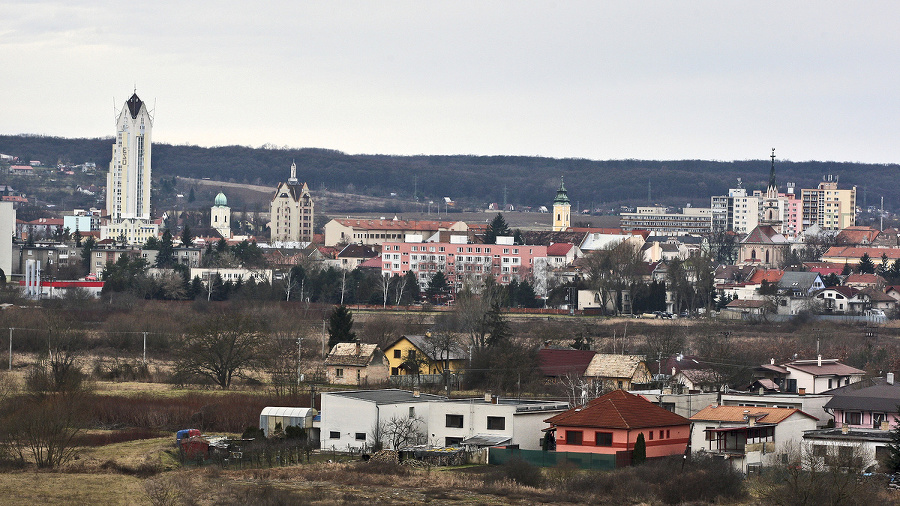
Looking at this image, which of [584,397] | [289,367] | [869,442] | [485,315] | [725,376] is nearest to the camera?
[869,442]

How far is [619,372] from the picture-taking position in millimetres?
49031

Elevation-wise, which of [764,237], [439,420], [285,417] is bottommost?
[285,417]

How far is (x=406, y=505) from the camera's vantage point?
2911 centimetres

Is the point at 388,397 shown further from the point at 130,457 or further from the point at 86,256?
the point at 86,256

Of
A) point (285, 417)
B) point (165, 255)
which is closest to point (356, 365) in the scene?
point (285, 417)

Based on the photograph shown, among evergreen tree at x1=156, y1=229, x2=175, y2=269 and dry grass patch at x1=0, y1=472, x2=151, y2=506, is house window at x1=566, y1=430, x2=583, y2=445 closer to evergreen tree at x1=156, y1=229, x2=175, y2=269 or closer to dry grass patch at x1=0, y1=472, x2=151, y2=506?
dry grass patch at x1=0, y1=472, x2=151, y2=506

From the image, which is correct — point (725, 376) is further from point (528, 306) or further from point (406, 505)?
point (528, 306)

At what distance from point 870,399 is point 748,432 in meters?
5.64

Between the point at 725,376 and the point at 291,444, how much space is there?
15583 millimetres

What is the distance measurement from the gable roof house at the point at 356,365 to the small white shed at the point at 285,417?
12.0 metres

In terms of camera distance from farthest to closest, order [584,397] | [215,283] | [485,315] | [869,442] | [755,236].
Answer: [755,236]
[215,283]
[485,315]
[584,397]
[869,442]

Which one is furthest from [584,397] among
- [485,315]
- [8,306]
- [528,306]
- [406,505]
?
[528,306]

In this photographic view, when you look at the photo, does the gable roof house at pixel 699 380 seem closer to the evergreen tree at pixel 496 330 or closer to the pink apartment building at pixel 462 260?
the evergreen tree at pixel 496 330

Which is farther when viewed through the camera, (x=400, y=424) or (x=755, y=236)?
(x=755, y=236)
